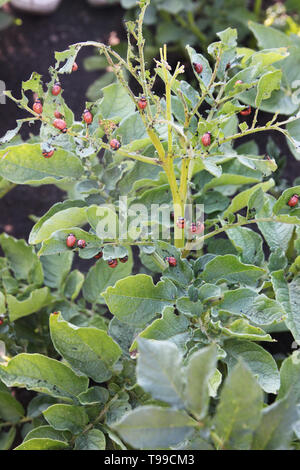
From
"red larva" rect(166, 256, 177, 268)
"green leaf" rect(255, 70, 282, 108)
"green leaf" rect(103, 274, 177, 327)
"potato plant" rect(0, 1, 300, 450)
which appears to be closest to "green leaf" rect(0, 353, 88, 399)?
"potato plant" rect(0, 1, 300, 450)

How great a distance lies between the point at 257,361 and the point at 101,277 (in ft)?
1.50

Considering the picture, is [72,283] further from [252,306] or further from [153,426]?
[153,426]

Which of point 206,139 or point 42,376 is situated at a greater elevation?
point 206,139

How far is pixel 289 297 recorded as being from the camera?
3.19 feet

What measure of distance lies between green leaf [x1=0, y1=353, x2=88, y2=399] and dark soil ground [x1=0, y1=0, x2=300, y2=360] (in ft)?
3.20

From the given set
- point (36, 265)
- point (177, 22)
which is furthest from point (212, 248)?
point (177, 22)

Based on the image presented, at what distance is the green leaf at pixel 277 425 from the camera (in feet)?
1.86

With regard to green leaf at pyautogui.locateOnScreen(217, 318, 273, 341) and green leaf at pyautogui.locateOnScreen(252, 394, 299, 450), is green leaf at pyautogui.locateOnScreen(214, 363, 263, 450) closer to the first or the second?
green leaf at pyautogui.locateOnScreen(252, 394, 299, 450)

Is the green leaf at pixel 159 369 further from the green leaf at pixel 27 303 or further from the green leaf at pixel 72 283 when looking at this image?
the green leaf at pixel 72 283

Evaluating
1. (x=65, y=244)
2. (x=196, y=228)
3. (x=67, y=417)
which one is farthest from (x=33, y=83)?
(x=67, y=417)

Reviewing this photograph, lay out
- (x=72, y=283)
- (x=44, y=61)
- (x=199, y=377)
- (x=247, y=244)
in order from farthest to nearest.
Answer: (x=44, y=61) < (x=72, y=283) < (x=247, y=244) < (x=199, y=377)

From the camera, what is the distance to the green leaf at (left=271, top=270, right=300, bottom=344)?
92 centimetres

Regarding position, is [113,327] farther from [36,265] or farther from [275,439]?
[275,439]

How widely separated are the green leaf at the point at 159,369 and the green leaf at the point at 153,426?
0.06 feet
